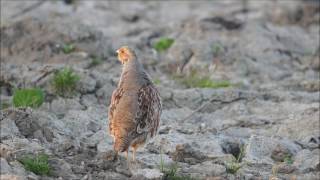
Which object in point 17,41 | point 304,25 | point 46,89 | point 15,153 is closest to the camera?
point 15,153

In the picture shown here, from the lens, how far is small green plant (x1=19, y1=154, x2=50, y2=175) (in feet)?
26.0

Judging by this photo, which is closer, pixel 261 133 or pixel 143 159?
pixel 143 159

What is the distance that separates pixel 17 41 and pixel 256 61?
3767 millimetres

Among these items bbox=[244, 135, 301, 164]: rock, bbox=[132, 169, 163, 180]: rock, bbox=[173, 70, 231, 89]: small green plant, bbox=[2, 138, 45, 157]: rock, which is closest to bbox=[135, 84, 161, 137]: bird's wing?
bbox=[132, 169, 163, 180]: rock

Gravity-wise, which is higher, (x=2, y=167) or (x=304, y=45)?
(x=2, y=167)

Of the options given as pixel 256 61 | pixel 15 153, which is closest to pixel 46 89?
pixel 15 153

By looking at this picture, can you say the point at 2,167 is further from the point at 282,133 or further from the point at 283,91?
the point at 283,91

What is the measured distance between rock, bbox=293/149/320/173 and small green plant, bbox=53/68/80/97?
2.88 m

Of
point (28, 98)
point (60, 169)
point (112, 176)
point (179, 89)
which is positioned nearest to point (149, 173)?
point (112, 176)

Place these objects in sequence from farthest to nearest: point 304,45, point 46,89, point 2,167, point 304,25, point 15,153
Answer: point 304,25 → point 304,45 → point 46,89 → point 15,153 → point 2,167

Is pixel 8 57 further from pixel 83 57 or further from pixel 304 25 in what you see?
pixel 304 25

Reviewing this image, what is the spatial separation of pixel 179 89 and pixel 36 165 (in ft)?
16.3

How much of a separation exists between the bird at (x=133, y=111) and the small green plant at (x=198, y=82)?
361 cm

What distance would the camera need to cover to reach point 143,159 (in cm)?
931
